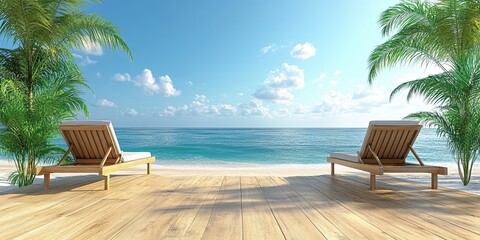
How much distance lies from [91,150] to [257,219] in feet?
9.77

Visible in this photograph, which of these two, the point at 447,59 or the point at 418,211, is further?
the point at 447,59

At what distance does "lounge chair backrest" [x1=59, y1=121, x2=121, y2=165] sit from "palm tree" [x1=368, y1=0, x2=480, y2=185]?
4.83 meters

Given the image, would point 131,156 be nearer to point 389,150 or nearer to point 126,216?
point 126,216

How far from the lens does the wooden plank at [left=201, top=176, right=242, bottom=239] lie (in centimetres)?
217

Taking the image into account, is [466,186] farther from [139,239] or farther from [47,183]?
[47,183]

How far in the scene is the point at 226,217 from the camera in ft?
8.62

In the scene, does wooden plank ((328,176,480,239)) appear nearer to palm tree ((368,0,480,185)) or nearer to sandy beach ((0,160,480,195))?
sandy beach ((0,160,480,195))

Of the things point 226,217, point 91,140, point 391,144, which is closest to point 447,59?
point 391,144

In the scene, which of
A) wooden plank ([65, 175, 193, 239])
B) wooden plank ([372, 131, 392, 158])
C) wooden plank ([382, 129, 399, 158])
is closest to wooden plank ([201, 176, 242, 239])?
wooden plank ([65, 175, 193, 239])

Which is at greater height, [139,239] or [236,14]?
[236,14]

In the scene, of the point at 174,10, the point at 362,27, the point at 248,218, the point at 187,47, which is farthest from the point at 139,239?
the point at 187,47

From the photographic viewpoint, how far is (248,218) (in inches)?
102

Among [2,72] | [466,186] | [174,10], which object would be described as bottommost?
[466,186]

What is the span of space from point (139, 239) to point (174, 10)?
26411 millimetres
